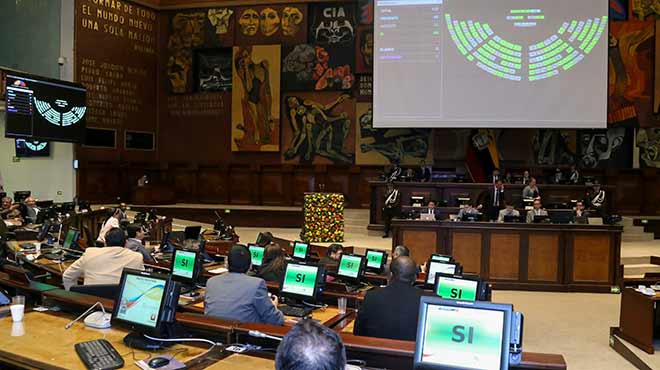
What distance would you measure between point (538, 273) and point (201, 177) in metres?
11.9

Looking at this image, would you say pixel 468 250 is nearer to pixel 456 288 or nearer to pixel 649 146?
pixel 456 288

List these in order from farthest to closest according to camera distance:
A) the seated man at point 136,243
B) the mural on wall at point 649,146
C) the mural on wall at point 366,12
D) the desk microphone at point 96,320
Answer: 1. the mural on wall at point 366,12
2. the mural on wall at point 649,146
3. the seated man at point 136,243
4. the desk microphone at point 96,320

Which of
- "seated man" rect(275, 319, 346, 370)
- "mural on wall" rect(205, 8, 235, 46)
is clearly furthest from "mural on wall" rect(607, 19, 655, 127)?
"seated man" rect(275, 319, 346, 370)

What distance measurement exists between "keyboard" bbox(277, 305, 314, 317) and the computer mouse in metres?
1.74

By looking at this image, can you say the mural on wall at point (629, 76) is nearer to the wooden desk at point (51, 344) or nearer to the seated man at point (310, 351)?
the wooden desk at point (51, 344)

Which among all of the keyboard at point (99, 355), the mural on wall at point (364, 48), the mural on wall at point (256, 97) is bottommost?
the keyboard at point (99, 355)

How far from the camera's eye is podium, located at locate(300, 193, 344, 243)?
1270 centimetres

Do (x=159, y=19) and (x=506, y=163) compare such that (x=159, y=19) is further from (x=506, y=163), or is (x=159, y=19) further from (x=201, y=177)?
(x=506, y=163)

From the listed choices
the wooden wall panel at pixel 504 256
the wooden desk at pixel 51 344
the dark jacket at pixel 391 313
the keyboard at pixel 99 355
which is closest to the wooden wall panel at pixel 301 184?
the wooden wall panel at pixel 504 256

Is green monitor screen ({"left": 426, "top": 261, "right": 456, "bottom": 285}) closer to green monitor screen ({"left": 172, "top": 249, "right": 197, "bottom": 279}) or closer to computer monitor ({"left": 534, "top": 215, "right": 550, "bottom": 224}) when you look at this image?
green monitor screen ({"left": 172, "top": 249, "right": 197, "bottom": 279})

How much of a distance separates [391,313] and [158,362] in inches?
59.9

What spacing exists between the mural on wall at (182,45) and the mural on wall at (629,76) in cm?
1229

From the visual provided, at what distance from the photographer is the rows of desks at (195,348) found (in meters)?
2.84

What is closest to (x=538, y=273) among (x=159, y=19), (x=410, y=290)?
(x=410, y=290)
